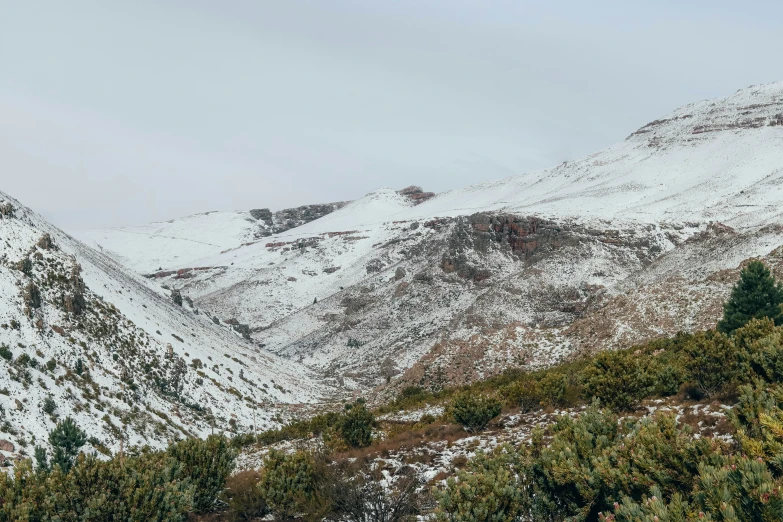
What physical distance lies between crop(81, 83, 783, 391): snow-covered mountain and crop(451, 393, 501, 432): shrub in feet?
70.7

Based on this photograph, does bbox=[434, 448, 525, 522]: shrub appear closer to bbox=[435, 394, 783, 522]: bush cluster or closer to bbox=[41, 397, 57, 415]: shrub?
bbox=[435, 394, 783, 522]: bush cluster

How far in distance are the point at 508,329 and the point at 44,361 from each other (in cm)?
3505

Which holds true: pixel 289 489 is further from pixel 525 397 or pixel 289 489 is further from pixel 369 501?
pixel 525 397

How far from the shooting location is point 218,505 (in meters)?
11.3

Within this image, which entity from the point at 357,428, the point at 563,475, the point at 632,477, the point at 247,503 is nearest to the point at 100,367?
the point at 357,428

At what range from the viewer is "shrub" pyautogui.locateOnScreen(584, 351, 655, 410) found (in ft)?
46.6

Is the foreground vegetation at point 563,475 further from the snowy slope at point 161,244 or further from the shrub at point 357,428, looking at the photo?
the snowy slope at point 161,244

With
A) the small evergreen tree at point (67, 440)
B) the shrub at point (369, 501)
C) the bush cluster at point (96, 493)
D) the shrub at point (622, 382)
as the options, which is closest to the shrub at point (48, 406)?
the small evergreen tree at point (67, 440)

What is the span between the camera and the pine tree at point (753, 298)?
24145 mm

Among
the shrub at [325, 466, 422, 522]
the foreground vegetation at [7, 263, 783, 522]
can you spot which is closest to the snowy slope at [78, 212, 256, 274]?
the foreground vegetation at [7, 263, 783, 522]

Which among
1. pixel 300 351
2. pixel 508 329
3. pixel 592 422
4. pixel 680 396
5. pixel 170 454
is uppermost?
pixel 592 422

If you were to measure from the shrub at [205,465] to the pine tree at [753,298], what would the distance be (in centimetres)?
2543

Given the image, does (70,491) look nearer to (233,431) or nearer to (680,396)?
(680,396)

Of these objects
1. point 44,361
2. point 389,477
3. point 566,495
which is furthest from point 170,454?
point 44,361
